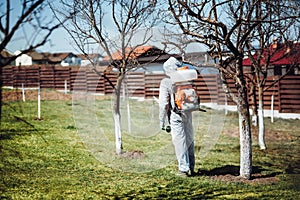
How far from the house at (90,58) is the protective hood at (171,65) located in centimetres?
52

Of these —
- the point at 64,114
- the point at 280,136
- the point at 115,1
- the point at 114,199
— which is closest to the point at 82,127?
the point at 114,199

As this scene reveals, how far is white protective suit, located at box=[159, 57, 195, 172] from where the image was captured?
2.74 metres

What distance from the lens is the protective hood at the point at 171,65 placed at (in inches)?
104

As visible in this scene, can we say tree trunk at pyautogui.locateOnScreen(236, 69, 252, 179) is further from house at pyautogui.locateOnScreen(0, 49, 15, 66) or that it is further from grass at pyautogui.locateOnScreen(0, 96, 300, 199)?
house at pyautogui.locateOnScreen(0, 49, 15, 66)

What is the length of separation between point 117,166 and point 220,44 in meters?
1.21

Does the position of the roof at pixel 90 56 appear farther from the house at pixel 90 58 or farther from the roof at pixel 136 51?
the roof at pixel 136 51

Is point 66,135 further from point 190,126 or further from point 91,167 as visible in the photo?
point 190,126

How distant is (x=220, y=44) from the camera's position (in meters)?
3.16

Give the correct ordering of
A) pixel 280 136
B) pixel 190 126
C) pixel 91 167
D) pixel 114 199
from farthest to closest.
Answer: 1. pixel 280 136
2. pixel 91 167
3. pixel 190 126
4. pixel 114 199

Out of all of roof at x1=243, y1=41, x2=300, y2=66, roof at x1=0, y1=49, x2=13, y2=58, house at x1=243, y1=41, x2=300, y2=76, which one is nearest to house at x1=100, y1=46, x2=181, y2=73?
roof at x1=0, y1=49, x2=13, y2=58

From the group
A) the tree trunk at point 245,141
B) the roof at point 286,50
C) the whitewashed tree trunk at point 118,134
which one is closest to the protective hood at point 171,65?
the tree trunk at point 245,141

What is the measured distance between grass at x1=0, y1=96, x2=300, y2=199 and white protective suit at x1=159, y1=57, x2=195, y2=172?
0.43ft

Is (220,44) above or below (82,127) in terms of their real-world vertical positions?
above

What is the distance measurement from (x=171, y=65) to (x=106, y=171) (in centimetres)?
108
